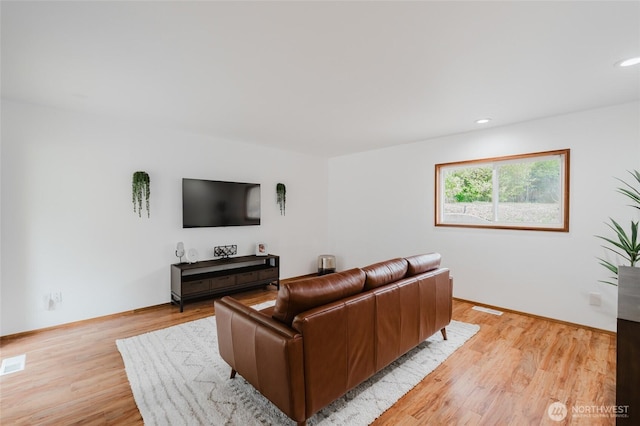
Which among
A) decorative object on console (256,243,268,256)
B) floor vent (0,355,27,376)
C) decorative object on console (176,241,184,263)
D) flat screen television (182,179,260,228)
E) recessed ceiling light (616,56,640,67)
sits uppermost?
recessed ceiling light (616,56,640,67)

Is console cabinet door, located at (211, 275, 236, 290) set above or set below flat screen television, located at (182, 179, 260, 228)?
below

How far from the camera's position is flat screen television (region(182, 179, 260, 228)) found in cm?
402

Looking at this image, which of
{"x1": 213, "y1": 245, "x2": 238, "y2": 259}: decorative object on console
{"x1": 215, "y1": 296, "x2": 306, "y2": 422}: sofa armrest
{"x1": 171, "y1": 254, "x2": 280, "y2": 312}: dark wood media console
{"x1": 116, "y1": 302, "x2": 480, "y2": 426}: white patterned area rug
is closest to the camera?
{"x1": 215, "y1": 296, "x2": 306, "y2": 422}: sofa armrest

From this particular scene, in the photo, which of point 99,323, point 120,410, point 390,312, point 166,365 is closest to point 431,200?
point 390,312

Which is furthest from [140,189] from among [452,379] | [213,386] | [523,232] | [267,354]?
[523,232]

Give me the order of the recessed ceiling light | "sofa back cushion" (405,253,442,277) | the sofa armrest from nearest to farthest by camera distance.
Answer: the sofa armrest, the recessed ceiling light, "sofa back cushion" (405,253,442,277)

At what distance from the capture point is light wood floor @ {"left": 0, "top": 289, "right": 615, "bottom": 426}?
72.6 inches

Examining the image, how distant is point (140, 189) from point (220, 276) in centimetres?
154

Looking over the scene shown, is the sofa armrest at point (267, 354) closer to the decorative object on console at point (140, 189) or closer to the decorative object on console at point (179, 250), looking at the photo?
the decorative object on console at point (179, 250)

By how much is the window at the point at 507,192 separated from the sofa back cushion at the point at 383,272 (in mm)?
2167

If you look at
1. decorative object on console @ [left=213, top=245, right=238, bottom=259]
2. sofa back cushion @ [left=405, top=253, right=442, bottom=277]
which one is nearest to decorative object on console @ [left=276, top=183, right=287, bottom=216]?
decorative object on console @ [left=213, top=245, right=238, bottom=259]

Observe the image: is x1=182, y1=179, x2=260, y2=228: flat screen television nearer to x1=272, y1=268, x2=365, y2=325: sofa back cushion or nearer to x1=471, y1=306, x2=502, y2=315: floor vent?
x1=272, y1=268, x2=365, y2=325: sofa back cushion

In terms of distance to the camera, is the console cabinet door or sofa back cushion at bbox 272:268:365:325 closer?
sofa back cushion at bbox 272:268:365:325

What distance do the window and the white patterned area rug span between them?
5.62 ft
